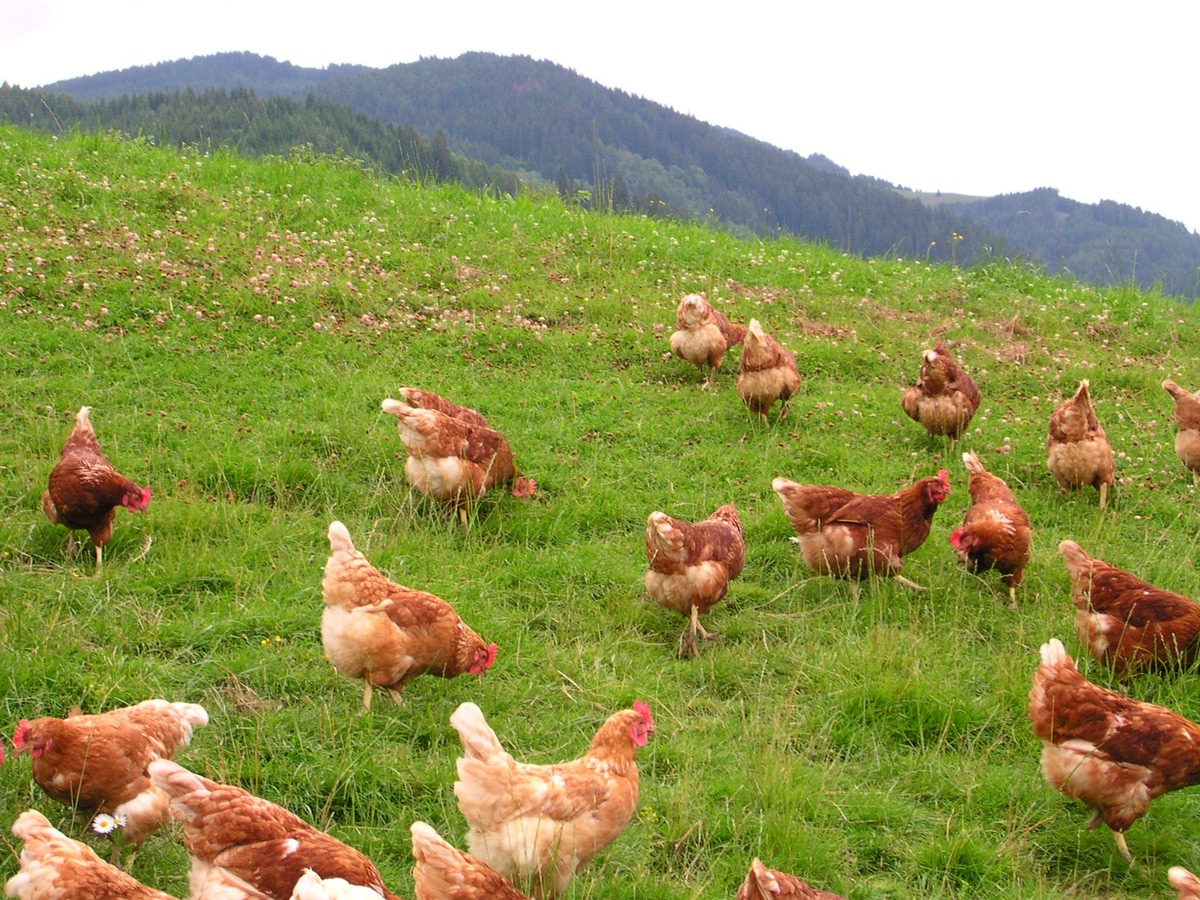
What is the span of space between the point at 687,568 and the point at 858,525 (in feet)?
4.85

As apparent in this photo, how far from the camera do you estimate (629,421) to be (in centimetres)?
957

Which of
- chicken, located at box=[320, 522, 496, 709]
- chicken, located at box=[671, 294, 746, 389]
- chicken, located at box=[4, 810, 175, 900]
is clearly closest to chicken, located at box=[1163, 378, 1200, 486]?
chicken, located at box=[671, 294, 746, 389]

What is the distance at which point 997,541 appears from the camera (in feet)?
23.0

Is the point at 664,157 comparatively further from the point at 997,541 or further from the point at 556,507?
the point at 997,541

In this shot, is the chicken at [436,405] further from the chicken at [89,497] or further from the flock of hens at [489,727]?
the chicken at [89,497]

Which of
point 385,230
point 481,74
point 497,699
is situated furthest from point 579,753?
point 481,74

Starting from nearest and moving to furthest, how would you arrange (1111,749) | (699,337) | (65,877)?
(65,877)
(1111,749)
(699,337)

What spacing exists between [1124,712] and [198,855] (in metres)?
4.34

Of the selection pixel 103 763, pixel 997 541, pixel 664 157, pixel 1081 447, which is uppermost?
pixel 664 157

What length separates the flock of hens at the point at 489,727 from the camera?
3.46 m

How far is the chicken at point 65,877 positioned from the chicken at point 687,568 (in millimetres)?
3583

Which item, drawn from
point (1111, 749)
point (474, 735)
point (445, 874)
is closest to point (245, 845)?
point (445, 874)

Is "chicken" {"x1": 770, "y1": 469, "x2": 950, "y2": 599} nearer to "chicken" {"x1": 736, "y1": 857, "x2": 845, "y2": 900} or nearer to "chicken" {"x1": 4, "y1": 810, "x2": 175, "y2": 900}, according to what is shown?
"chicken" {"x1": 736, "y1": 857, "x2": 845, "y2": 900}

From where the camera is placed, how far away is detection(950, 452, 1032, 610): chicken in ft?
23.0
